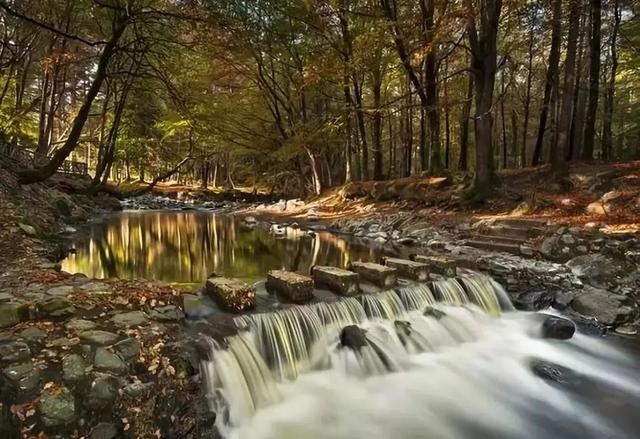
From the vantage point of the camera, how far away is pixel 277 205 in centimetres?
2241

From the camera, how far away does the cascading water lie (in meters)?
4.07

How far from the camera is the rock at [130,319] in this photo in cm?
368

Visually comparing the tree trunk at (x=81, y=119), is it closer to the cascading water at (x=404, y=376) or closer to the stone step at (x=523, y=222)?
the cascading water at (x=404, y=376)

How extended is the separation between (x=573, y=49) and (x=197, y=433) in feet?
44.8

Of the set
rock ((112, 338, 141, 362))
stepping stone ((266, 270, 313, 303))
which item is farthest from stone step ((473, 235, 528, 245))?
rock ((112, 338, 141, 362))

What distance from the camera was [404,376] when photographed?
5.08 metres

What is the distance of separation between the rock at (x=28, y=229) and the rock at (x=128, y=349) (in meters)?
6.01

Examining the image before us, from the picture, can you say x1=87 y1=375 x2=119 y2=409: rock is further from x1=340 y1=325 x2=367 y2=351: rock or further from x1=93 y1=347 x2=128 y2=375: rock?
Answer: x1=340 y1=325 x2=367 y2=351: rock

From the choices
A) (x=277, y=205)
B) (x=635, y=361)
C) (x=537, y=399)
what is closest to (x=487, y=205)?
(x=635, y=361)

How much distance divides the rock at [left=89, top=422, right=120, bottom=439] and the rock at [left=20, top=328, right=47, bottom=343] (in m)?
0.93

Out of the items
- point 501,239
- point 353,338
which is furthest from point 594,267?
point 353,338

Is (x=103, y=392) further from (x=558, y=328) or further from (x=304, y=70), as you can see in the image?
(x=304, y=70)

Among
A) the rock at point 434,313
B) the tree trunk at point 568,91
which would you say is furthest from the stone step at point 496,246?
the tree trunk at point 568,91

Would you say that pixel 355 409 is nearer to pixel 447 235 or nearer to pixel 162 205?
pixel 447 235
